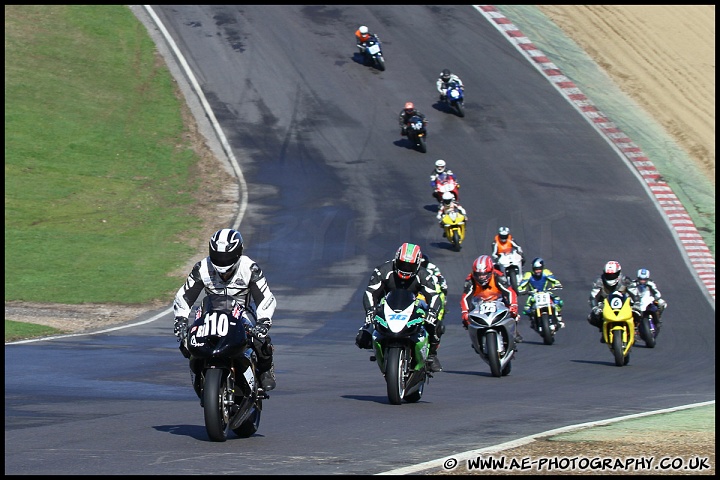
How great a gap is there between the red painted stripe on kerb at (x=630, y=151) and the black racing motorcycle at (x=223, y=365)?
2102 cm

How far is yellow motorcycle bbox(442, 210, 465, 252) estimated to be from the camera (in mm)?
31859

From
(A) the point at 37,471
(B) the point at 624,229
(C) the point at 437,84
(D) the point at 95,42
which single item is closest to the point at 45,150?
(D) the point at 95,42

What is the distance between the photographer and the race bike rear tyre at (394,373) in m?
13.3

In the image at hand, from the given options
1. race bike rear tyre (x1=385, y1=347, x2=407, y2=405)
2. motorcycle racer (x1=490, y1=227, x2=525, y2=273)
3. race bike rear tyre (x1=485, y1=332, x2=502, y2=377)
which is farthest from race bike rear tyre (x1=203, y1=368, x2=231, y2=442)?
motorcycle racer (x1=490, y1=227, x2=525, y2=273)

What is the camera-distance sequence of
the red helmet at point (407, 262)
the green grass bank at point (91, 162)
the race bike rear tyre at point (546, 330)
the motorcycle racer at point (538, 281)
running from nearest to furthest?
the red helmet at point (407, 262), the race bike rear tyre at point (546, 330), the motorcycle racer at point (538, 281), the green grass bank at point (91, 162)

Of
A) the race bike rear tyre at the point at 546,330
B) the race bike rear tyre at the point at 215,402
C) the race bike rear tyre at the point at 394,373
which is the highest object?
the race bike rear tyre at the point at 215,402

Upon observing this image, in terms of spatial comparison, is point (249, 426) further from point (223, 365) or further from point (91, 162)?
point (91, 162)

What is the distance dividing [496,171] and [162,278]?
1486 cm

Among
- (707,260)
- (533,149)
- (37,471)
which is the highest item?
(37,471)

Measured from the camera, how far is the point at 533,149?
41188 mm

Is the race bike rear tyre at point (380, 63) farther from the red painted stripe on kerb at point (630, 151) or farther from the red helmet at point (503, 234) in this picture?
the red helmet at point (503, 234)

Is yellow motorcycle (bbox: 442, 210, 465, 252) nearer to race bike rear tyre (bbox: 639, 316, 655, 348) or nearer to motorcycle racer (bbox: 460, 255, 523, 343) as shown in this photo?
race bike rear tyre (bbox: 639, 316, 655, 348)

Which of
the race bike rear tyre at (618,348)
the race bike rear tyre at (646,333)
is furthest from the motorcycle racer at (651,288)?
the race bike rear tyre at (618,348)

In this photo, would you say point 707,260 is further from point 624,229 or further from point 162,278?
point 162,278
